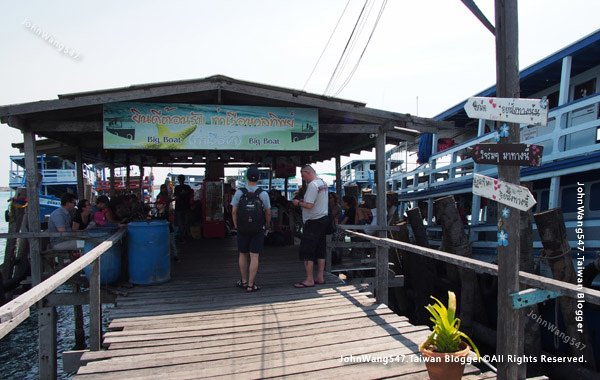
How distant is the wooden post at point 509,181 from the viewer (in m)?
3.08

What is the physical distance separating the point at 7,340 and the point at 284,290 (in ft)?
29.5

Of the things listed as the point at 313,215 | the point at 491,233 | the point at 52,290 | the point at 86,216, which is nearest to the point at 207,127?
the point at 313,215

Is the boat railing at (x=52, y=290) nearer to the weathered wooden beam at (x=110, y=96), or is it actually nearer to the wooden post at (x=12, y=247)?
the weathered wooden beam at (x=110, y=96)

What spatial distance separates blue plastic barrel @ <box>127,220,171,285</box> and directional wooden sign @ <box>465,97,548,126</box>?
490cm

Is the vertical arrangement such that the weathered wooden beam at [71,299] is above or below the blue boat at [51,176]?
below

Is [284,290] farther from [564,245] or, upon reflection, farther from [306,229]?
[564,245]

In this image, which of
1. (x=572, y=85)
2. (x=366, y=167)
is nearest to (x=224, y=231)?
(x=572, y=85)

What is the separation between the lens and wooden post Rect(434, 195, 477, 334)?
784cm

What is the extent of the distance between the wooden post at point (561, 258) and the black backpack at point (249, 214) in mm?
4137

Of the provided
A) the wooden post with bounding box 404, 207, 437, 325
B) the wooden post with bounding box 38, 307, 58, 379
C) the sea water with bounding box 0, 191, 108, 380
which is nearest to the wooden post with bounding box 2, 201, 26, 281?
the sea water with bounding box 0, 191, 108, 380

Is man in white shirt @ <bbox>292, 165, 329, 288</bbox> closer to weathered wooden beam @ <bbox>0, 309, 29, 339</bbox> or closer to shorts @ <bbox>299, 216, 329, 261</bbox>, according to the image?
shorts @ <bbox>299, 216, 329, 261</bbox>

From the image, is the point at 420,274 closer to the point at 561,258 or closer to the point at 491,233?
the point at 491,233

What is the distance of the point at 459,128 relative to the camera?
14109mm

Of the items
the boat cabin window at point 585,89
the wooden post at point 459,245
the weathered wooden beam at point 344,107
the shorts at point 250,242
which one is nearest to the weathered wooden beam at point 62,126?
the weathered wooden beam at point 344,107
